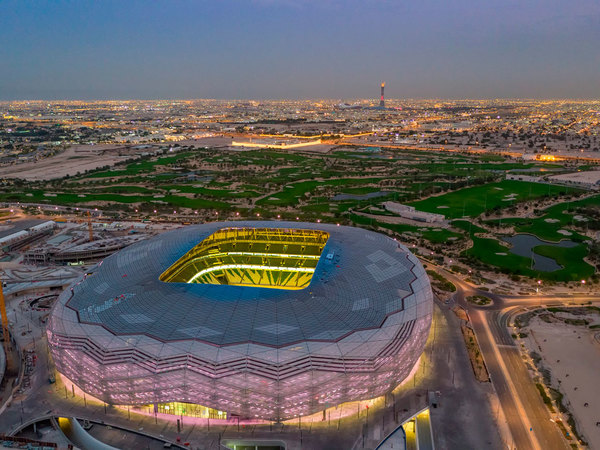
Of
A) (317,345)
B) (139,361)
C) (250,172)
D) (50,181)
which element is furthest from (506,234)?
(50,181)

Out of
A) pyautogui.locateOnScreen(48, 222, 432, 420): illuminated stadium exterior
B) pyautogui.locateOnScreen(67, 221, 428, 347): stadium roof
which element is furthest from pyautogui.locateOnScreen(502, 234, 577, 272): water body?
pyautogui.locateOnScreen(48, 222, 432, 420): illuminated stadium exterior

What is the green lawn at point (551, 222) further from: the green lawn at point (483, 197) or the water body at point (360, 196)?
the water body at point (360, 196)

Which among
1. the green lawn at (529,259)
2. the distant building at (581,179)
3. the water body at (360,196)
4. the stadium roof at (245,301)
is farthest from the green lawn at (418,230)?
the distant building at (581,179)

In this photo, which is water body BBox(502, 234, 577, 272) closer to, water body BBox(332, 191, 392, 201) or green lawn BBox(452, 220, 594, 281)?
green lawn BBox(452, 220, 594, 281)

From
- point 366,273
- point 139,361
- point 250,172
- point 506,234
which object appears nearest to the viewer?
point 139,361

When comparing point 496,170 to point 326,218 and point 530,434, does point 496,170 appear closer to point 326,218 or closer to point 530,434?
point 326,218

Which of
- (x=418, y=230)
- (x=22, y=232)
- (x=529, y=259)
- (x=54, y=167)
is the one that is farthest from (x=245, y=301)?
(x=54, y=167)
